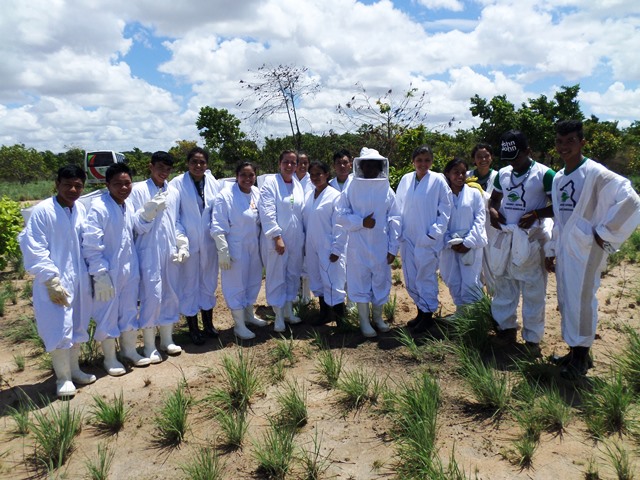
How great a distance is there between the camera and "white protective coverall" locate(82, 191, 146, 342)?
4293 millimetres

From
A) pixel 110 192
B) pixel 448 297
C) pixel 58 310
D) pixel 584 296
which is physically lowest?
pixel 448 297

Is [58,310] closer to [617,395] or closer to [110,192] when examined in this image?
[110,192]

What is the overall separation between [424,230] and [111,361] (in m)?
3.56

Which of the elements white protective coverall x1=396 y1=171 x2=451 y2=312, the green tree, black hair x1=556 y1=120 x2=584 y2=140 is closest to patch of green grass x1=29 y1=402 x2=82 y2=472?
white protective coverall x1=396 y1=171 x2=451 y2=312

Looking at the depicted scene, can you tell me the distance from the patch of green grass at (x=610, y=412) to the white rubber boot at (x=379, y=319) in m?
2.36

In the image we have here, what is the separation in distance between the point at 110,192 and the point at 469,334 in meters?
3.76

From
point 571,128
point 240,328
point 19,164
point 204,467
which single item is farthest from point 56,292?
point 19,164

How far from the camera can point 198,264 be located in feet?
17.7

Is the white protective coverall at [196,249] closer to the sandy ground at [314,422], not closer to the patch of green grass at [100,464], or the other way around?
the sandy ground at [314,422]

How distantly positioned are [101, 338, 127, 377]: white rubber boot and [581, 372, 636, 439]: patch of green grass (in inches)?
161

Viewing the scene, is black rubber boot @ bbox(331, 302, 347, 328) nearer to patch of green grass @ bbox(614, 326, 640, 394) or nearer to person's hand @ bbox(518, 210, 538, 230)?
person's hand @ bbox(518, 210, 538, 230)

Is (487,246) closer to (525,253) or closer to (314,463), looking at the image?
(525,253)

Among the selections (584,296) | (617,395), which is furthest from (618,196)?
(617,395)

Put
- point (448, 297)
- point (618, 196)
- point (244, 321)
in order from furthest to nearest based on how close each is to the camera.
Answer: point (448, 297), point (244, 321), point (618, 196)
